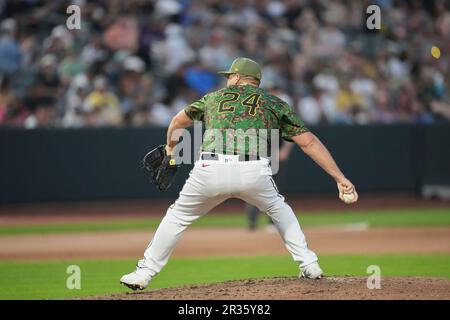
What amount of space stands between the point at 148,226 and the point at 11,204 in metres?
3.12

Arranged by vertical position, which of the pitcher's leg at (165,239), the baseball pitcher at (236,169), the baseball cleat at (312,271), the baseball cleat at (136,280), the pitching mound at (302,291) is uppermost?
the baseball pitcher at (236,169)

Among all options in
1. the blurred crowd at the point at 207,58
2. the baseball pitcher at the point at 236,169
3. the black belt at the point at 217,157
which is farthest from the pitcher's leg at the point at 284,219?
the blurred crowd at the point at 207,58

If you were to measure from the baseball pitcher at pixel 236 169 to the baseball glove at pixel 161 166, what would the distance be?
529mm

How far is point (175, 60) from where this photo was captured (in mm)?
19062

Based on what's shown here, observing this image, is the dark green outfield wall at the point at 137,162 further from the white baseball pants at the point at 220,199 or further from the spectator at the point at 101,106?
the white baseball pants at the point at 220,199

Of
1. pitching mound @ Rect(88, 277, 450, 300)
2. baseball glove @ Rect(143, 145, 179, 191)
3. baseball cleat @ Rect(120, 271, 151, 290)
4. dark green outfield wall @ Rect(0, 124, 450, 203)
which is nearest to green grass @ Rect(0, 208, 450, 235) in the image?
dark green outfield wall @ Rect(0, 124, 450, 203)

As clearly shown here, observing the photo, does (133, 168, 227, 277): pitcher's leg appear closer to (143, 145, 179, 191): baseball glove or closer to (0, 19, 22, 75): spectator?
(143, 145, 179, 191): baseball glove

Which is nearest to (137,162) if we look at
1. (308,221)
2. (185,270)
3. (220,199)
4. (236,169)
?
(308,221)

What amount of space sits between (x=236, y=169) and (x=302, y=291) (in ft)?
3.62

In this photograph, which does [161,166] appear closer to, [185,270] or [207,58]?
[185,270]

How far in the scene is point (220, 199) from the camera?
761 cm

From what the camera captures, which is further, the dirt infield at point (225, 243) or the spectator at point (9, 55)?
the spectator at point (9, 55)

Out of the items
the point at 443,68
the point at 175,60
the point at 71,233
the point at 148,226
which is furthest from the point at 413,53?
the point at 71,233

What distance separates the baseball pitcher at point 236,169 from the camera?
24.6 ft
